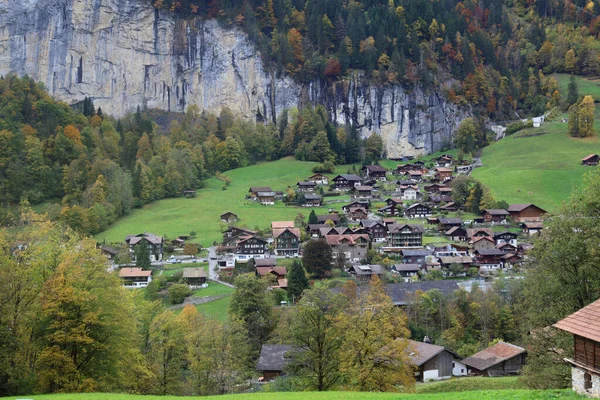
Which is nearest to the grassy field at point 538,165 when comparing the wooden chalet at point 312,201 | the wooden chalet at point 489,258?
the wooden chalet at point 489,258

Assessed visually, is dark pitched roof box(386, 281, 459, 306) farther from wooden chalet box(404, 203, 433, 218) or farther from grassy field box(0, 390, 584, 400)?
grassy field box(0, 390, 584, 400)

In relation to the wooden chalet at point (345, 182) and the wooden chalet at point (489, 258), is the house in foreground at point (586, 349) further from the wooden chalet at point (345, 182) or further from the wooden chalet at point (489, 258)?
the wooden chalet at point (345, 182)

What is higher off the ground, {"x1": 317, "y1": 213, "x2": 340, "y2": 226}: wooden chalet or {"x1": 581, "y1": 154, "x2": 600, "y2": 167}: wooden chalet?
{"x1": 581, "y1": 154, "x2": 600, "y2": 167}: wooden chalet

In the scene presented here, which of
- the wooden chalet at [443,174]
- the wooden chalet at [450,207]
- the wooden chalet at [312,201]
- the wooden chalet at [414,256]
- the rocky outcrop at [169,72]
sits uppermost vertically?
the rocky outcrop at [169,72]

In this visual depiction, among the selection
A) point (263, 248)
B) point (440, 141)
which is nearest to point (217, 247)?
point (263, 248)

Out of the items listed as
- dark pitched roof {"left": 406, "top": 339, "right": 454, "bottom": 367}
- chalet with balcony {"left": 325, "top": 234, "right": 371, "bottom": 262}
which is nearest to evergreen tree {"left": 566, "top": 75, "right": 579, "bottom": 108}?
chalet with balcony {"left": 325, "top": 234, "right": 371, "bottom": 262}

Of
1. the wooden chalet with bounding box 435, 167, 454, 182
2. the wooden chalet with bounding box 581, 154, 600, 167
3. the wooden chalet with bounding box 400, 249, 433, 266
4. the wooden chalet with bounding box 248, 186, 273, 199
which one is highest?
the wooden chalet with bounding box 581, 154, 600, 167
